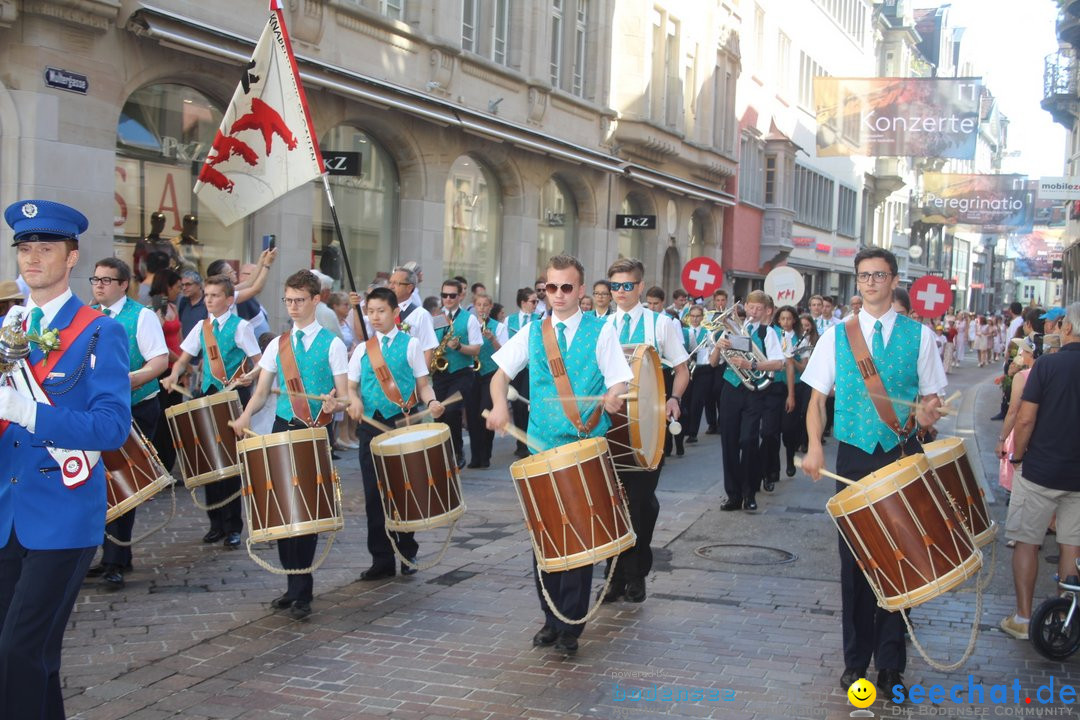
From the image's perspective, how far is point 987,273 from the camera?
386 feet

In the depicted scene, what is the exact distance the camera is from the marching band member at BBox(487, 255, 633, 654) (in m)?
6.16

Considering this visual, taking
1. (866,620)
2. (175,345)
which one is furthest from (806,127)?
(866,620)

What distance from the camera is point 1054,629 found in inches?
246

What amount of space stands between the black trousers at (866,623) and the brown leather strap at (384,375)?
3.29m

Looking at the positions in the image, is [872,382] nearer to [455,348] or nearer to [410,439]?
[410,439]

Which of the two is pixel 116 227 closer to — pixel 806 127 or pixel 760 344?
pixel 760 344

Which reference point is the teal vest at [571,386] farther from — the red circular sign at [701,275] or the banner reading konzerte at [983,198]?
the banner reading konzerte at [983,198]

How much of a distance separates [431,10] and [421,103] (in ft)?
6.49

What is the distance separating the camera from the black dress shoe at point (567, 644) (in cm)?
614

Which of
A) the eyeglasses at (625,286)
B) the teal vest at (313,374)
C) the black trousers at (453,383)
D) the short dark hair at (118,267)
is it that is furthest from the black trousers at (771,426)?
the short dark hair at (118,267)

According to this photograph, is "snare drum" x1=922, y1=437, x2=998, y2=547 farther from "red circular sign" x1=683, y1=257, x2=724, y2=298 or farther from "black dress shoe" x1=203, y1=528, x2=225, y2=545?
"red circular sign" x1=683, y1=257, x2=724, y2=298

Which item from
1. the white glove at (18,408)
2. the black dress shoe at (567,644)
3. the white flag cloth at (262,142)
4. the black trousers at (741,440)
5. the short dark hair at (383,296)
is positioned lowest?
the black dress shoe at (567,644)

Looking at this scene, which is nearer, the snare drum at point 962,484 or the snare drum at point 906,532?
the snare drum at point 906,532

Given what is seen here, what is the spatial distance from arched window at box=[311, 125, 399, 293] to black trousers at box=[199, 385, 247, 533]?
9.51 m
